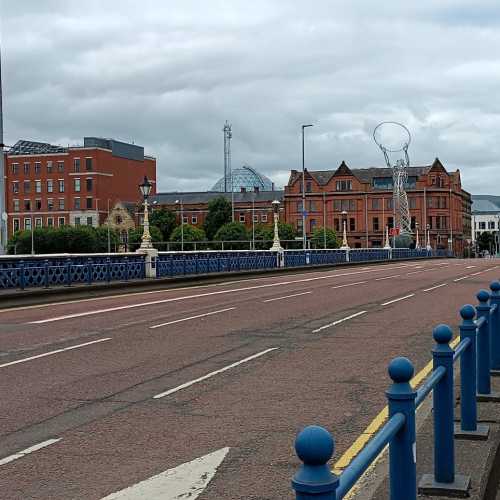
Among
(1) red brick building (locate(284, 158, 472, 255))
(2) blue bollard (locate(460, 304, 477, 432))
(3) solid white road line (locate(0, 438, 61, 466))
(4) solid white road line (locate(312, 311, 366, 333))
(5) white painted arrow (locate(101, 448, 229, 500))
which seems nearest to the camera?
(5) white painted arrow (locate(101, 448, 229, 500))

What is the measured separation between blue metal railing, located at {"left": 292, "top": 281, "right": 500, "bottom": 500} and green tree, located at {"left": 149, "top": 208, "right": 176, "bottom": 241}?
406 ft

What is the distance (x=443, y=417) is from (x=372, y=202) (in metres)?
136

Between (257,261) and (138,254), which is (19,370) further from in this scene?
(257,261)

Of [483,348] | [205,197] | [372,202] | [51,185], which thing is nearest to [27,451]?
[483,348]

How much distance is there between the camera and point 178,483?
19.4ft

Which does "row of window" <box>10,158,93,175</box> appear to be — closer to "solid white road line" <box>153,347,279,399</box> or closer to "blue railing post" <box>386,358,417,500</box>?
"solid white road line" <box>153,347,279,399</box>

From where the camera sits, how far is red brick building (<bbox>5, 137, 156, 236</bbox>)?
134500 millimetres

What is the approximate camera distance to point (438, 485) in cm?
520

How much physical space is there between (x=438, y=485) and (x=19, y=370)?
752 centimetres

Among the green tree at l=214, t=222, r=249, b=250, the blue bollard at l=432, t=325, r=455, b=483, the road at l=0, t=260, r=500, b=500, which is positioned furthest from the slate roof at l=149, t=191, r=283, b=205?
the blue bollard at l=432, t=325, r=455, b=483

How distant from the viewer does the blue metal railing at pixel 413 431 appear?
8.57ft

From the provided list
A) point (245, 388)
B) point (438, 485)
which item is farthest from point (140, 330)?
point (438, 485)

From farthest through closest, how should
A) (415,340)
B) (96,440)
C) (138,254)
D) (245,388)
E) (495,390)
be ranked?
1. (138,254)
2. (415,340)
3. (245,388)
4. (495,390)
5. (96,440)

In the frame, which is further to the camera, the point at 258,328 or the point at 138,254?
the point at 138,254
